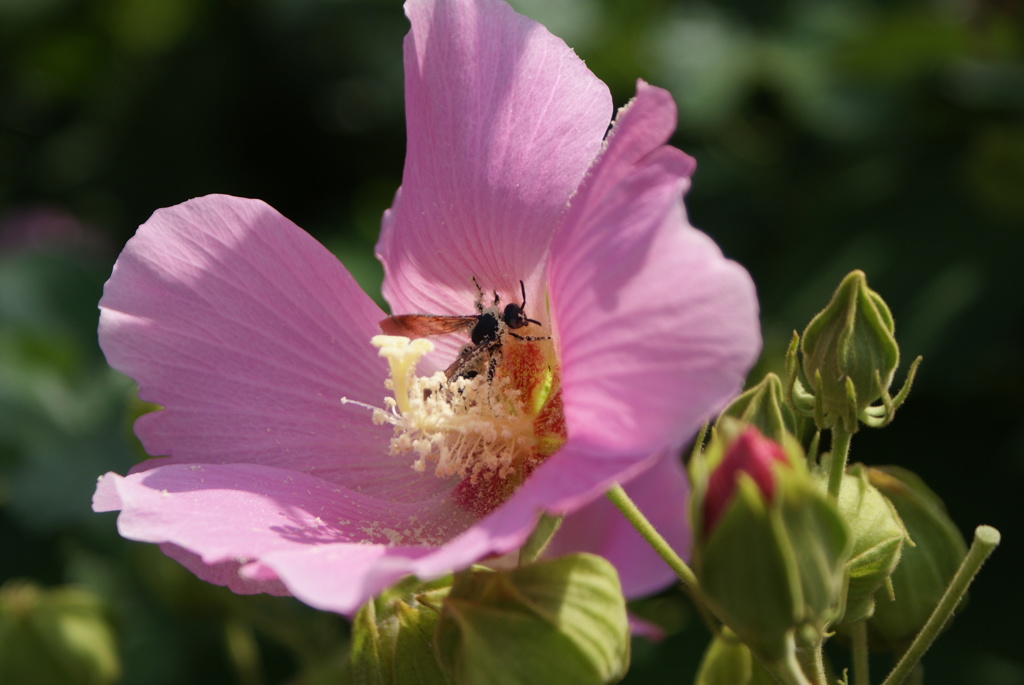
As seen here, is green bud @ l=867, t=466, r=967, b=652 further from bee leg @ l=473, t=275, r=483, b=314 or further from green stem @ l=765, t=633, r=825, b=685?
bee leg @ l=473, t=275, r=483, b=314

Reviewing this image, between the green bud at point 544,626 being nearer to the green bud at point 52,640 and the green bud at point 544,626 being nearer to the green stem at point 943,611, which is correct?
the green stem at point 943,611

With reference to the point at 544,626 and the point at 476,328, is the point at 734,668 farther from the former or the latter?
the point at 476,328

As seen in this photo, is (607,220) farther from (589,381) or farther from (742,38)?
(742,38)

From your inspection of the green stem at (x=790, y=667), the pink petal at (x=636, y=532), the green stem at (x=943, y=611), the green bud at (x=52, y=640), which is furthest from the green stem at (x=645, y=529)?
the green bud at (x=52, y=640)

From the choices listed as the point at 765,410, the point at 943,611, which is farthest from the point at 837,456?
the point at 943,611

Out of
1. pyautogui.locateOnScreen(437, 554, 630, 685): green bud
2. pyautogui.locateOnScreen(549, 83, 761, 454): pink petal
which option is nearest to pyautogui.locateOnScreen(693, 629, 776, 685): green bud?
pyautogui.locateOnScreen(437, 554, 630, 685): green bud
